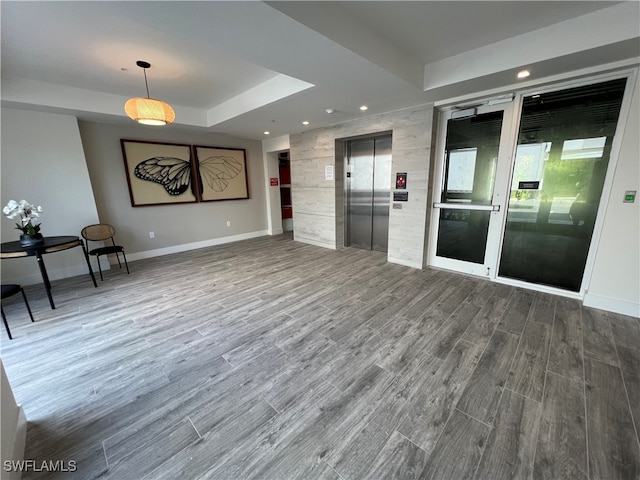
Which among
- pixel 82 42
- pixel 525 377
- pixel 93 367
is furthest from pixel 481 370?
pixel 82 42

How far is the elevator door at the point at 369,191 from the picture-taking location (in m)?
4.68

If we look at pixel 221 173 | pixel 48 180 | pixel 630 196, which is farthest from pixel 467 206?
pixel 48 180

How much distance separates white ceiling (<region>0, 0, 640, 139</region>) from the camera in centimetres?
184

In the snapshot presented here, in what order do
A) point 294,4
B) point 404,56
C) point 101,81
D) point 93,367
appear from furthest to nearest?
1. point 101,81
2. point 404,56
3. point 93,367
4. point 294,4

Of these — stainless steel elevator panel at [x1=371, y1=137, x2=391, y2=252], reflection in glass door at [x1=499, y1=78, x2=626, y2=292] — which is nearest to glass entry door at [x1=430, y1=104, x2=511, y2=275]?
reflection in glass door at [x1=499, y1=78, x2=626, y2=292]

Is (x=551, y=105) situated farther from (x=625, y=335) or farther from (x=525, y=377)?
(x=525, y=377)

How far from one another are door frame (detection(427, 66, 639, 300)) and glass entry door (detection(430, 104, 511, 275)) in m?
0.03

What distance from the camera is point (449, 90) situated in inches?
122

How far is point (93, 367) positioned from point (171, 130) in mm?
4602

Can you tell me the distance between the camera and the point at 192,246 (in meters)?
5.72

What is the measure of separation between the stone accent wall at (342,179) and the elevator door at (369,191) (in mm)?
235

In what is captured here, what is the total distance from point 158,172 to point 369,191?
14.2 feet

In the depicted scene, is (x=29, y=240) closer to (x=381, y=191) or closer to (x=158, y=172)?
(x=158, y=172)

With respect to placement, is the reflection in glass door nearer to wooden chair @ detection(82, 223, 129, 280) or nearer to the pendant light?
the pendant light
